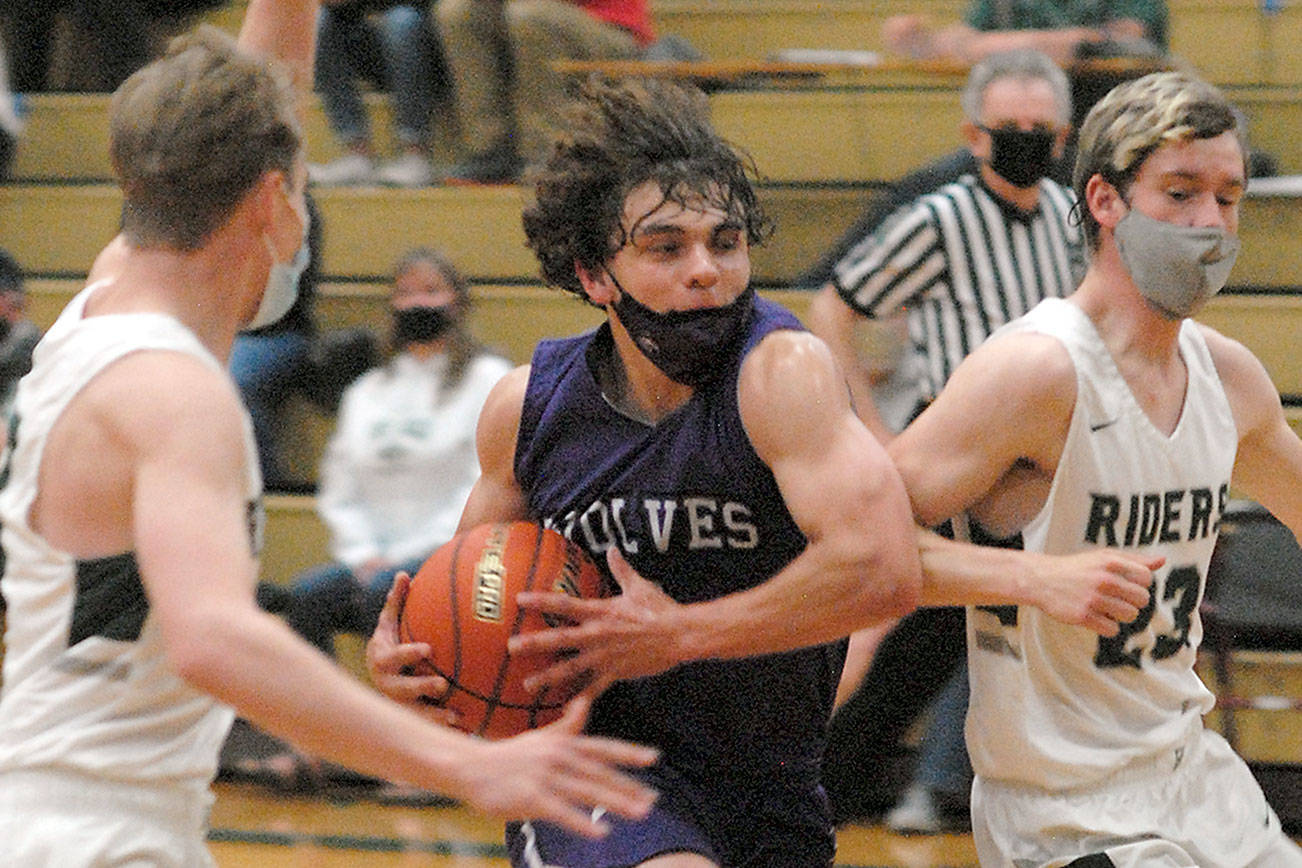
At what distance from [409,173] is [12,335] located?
1.98m

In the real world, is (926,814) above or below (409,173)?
below

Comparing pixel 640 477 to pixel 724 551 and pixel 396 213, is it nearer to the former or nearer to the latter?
pixel 724 551

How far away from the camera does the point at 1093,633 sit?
2.70 metres

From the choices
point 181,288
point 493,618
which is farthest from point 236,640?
point 493,618

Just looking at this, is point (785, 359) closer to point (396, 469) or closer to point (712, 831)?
point (712, 831)

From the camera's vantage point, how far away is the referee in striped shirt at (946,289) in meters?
4.62

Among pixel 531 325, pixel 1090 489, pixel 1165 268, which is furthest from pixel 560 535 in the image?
pixel 531 325

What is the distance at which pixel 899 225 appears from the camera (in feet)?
15.4

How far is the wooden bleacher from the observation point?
6.22 meters

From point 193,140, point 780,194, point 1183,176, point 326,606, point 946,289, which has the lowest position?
point 326,606

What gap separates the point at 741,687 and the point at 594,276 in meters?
0.74

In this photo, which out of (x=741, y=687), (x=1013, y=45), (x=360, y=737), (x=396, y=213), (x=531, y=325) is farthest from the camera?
(x=396, y=213)

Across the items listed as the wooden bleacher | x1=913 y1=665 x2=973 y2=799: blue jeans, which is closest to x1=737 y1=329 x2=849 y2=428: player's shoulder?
x1=913 y1=665 x2=973 y2=799: blue jeans

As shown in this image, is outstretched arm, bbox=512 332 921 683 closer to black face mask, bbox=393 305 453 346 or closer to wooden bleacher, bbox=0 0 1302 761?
black face mask, bbox=393 305 453 346
